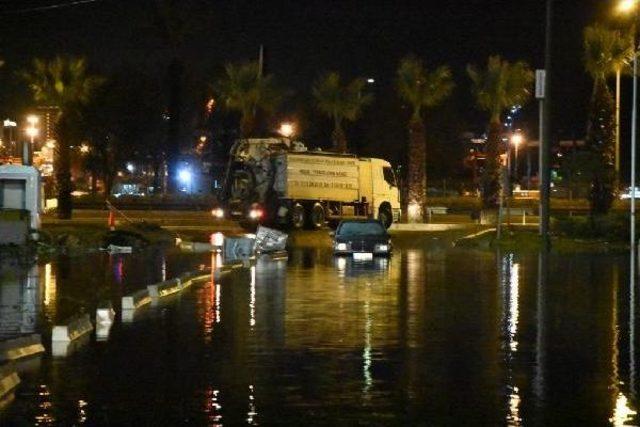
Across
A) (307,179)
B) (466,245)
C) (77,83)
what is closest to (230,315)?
(466,245)

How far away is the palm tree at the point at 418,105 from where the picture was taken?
A: 64.7m

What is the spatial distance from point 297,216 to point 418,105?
1816 centimetres

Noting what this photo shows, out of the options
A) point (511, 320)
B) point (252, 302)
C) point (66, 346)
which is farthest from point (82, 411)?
point (252, 302)

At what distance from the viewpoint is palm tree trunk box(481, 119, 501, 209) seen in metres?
64.1

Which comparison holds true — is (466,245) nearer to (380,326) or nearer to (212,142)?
(380,326)

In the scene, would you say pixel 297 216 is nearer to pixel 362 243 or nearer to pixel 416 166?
pixel 416 166

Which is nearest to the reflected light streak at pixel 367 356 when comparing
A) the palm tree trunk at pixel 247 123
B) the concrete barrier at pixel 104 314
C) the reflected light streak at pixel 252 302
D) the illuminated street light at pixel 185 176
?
the reflected light streak at pixel 252 302

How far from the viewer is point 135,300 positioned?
20.2m

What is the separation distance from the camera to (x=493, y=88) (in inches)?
2537

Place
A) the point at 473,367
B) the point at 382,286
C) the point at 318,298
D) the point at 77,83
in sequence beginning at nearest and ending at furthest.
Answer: the point at 473,367 → the point at 318,298 → the point at 382,286 → the point at 77,83

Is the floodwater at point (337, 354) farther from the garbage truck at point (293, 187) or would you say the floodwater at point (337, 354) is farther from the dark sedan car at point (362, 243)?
the garbage truck at point (293, 187)

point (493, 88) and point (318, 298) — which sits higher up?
point (493, 88)

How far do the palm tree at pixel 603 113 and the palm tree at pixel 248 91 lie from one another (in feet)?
61.0

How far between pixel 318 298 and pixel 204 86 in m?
84.9
